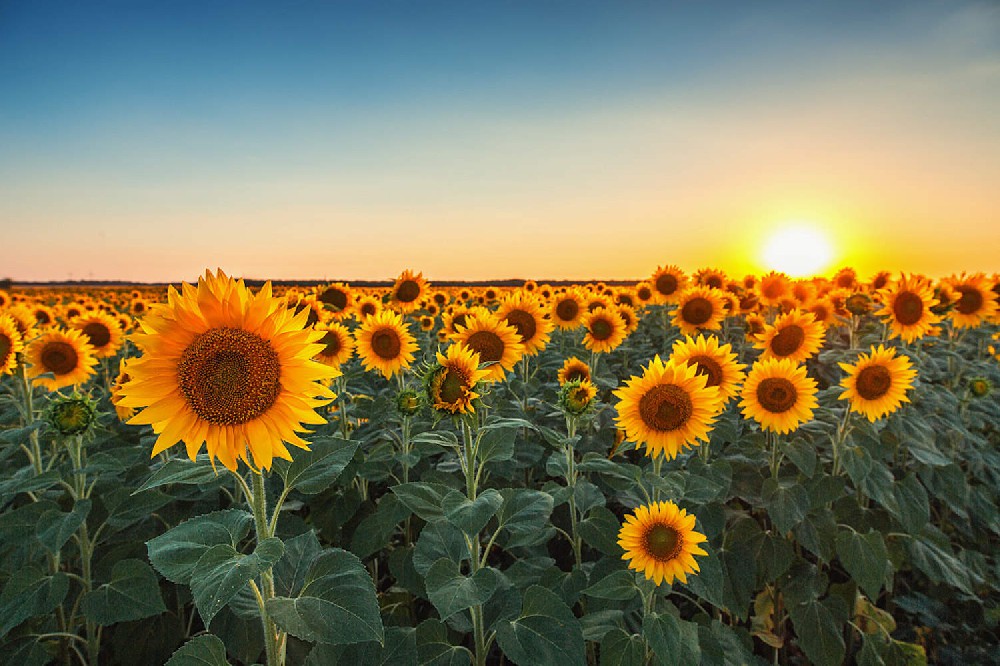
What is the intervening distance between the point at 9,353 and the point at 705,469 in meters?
5.33

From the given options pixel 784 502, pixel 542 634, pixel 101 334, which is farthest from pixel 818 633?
pixel 101 334

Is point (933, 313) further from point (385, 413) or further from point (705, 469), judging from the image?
point (385, 413)

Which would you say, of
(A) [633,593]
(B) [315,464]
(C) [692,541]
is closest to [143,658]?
(B) [315,464]

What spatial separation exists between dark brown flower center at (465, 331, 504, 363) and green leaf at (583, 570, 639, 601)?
1.97 metres

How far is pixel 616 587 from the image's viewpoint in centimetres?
301

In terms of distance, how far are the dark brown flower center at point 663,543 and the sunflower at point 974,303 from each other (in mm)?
6229

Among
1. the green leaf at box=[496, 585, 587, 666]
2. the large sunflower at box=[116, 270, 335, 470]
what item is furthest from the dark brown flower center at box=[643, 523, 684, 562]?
the large sunflower at box=[116, 270, 335, 470]

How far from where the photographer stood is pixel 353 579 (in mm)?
2154

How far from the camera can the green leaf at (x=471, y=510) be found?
2.40 m

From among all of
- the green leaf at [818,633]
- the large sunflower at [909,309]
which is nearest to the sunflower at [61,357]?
the green leaf at [818,633]

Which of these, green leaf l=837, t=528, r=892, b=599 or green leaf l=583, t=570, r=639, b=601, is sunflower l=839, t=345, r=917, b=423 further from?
green leaf l=583, t=570, r=639, b=601

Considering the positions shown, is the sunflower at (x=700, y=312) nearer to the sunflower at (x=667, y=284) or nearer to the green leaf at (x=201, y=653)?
the sunflower at (x=667, y=284)

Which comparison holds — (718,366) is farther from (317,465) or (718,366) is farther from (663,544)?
(317,465)

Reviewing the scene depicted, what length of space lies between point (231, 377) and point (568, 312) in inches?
223
